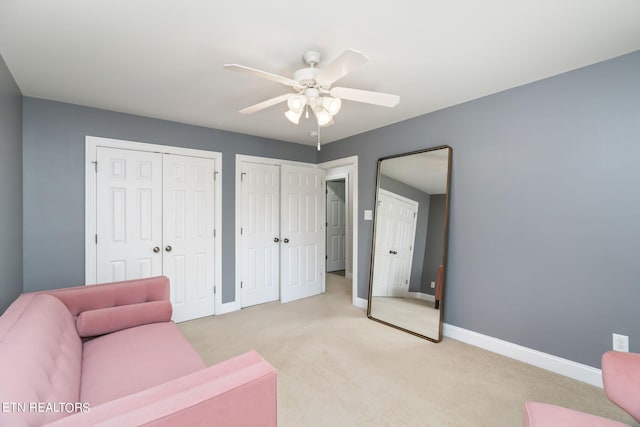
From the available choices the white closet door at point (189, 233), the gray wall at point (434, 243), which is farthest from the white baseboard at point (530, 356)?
the white closet door at point (189, 233)

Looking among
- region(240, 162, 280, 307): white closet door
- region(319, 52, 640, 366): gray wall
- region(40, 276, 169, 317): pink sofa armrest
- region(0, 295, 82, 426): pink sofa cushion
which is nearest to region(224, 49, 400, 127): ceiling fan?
region(319, 52, 640, 366): gray wall

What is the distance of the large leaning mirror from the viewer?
9.87 feet

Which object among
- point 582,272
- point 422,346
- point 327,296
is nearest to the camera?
point 582,272

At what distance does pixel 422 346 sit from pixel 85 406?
8.36 ft

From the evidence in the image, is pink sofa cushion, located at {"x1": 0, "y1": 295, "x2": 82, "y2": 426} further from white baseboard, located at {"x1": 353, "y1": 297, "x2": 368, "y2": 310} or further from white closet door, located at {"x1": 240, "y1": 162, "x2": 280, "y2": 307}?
white baseboard, located at {"x1": 353, "y1": 297, "x2": 368, "y2": 310}

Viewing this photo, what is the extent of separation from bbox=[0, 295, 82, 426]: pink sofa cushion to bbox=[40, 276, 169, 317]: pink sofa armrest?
1.00 feet

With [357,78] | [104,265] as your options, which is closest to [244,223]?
[104,265]

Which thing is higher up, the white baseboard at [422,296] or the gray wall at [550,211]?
the gray wall at [550,211]

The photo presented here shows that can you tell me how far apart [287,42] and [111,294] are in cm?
221

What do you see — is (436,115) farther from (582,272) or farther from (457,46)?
(582,272)

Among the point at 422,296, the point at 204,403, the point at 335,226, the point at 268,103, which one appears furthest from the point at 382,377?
the point at 335,226

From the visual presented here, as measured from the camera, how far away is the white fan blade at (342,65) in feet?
4.60

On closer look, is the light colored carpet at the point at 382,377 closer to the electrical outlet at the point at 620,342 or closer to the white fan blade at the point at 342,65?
the electrical outlet at the point at 620,342

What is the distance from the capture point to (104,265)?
2994 mm
